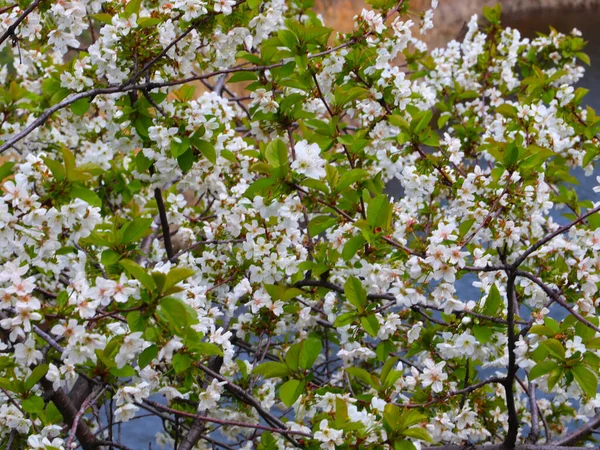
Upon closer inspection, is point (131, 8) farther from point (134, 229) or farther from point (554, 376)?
point (554, 376)

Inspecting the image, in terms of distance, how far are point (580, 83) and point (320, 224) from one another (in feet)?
20.1

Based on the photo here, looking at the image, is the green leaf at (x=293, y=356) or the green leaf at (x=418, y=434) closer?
the green leaf at (x=418, y=434)

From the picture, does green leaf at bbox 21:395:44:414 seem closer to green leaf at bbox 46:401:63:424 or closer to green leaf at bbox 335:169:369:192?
green leaf at bbox 46:401:63:424

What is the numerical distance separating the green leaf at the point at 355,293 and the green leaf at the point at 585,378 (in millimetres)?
499

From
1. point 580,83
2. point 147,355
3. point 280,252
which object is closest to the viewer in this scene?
point 147,355

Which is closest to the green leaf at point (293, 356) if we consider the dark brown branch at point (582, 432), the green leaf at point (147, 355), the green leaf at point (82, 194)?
the green leaf at point (147, 355)

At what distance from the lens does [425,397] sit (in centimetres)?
169

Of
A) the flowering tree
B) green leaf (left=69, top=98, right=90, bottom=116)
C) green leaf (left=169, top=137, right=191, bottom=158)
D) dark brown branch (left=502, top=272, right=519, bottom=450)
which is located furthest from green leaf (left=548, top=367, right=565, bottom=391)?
green leaf (left=69, top=98, right=90, bottom=116)

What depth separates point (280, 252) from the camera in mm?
1834

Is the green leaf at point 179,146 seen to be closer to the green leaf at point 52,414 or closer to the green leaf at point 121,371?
the green leaf at point 121,371

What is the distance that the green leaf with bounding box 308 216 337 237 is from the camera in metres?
1.60

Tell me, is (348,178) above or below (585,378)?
above

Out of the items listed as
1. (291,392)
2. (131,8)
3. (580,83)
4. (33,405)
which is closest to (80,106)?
(131,8)

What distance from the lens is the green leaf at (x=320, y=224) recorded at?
1603mm
